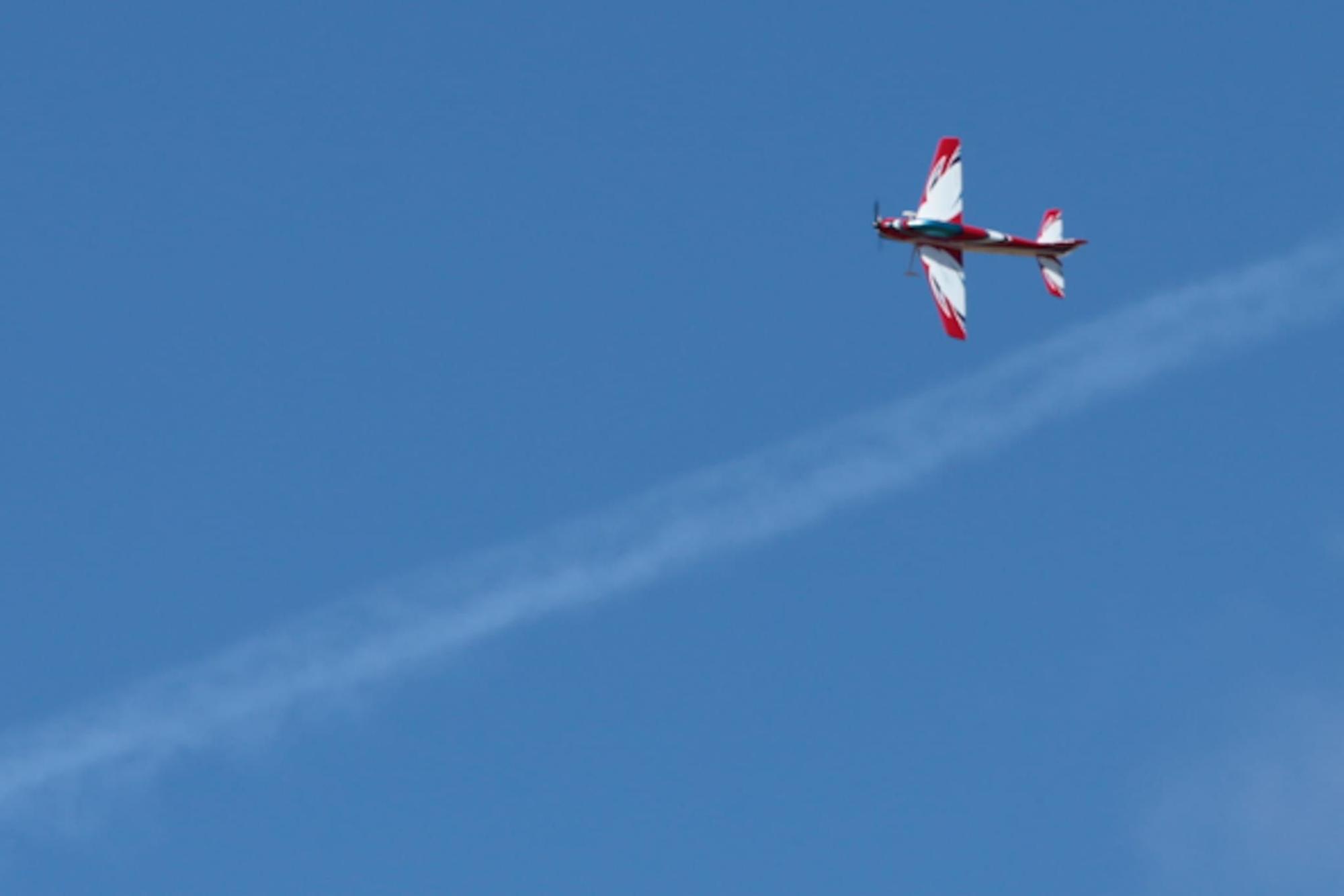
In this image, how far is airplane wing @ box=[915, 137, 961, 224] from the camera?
82.2 meters

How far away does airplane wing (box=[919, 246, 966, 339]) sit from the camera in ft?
265

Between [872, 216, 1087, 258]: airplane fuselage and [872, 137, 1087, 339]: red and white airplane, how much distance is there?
0.03 metres

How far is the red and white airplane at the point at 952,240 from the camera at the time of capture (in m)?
81.2

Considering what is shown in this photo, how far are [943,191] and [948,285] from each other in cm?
401

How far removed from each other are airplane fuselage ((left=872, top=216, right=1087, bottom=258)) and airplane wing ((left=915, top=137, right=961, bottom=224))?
37 centimetres

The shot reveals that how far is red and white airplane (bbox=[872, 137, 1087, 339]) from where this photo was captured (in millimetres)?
81188

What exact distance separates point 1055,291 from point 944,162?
716 cm

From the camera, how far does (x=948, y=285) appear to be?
8162cm

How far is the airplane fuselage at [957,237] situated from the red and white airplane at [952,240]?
0.09ft

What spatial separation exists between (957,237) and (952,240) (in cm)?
26

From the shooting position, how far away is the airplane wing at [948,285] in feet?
265

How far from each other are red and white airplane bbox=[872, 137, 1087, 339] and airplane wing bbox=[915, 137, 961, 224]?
0.09 feet

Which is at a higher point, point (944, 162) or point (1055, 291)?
point (944, 162)

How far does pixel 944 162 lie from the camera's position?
8262cm
